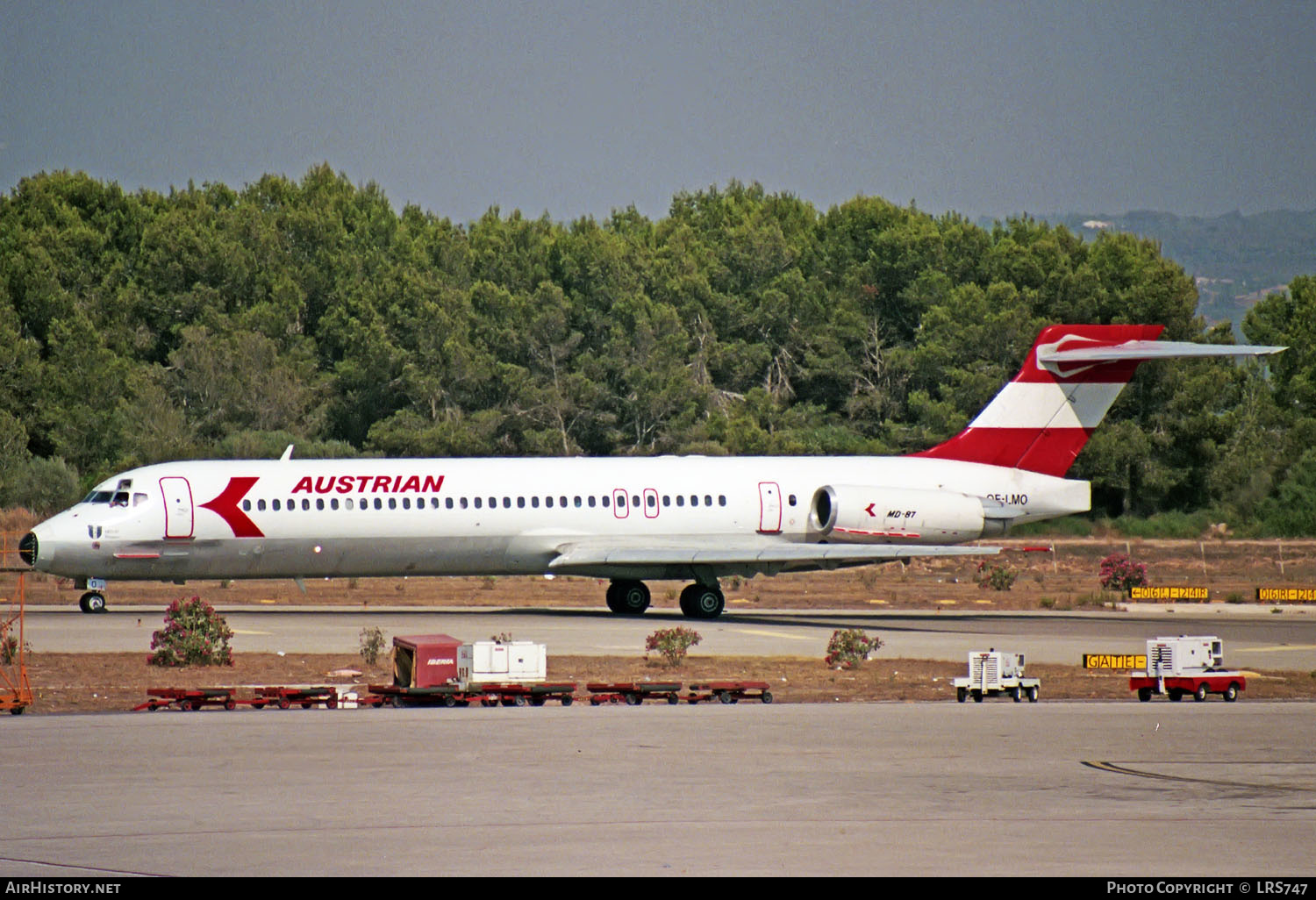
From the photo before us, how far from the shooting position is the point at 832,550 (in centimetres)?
3153

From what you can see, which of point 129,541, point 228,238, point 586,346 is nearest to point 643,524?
point 129,541

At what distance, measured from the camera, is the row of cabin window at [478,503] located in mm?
30875

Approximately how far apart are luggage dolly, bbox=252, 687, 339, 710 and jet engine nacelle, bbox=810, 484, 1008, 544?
16.0 meters

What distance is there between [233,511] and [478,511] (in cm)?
449

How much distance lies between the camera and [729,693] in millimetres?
19031

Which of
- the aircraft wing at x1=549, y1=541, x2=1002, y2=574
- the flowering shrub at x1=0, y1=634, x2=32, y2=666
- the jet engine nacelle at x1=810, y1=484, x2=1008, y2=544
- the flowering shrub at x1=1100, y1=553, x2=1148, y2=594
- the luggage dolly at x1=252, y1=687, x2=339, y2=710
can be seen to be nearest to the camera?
the luggage dolly at x1=252, y1=687, x2=339, y2=710

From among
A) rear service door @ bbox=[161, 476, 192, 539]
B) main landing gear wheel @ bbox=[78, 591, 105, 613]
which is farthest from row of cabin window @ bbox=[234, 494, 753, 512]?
main landing gear wheel @ bbox=[78, 591, 105, 613]

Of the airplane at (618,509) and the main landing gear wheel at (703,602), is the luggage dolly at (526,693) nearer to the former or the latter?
the airplane at (618,509)

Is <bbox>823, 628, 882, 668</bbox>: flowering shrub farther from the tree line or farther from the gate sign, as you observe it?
the tree line

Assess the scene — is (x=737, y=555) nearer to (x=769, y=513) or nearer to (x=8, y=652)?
(x=769, y=513)

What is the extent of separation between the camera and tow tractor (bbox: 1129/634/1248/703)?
19719 millimetres

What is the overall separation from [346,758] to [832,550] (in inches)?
724

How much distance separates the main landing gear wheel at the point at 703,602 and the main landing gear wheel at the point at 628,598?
1.04 meters

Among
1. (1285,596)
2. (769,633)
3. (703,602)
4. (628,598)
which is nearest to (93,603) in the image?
A: (628,598)
